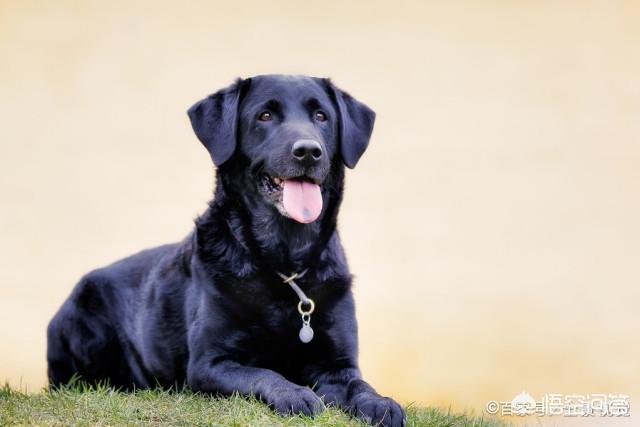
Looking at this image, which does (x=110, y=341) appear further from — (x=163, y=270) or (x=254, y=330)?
(x=254, y=330)

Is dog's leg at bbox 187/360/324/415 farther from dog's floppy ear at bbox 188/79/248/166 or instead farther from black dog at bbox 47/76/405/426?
dog's floppy ear at bbox 188/79/248/166

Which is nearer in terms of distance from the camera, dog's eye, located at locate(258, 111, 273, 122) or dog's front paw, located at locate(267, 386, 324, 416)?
dog's front paw, located at locate(267, 386, 324, 416)

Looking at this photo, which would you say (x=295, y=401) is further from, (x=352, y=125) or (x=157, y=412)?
(x=352, y=125)

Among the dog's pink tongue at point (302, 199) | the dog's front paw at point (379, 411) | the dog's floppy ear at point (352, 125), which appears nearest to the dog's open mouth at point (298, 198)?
the dog's pink tongue at point (302, 199)

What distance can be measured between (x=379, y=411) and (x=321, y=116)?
5.99 ft

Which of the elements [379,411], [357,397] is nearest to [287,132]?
[357,397]

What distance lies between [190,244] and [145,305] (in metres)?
0.61

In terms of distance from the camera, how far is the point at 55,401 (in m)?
5.99

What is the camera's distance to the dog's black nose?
5.81 metres

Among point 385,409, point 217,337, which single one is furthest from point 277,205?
point 385,409

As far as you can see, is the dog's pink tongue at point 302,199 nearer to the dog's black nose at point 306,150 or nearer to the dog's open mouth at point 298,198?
the dog's open mouth at point 298,198

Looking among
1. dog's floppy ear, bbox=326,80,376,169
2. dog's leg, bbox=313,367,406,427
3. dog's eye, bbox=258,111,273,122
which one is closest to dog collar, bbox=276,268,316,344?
dog's leg, bbox=313,367,406,427

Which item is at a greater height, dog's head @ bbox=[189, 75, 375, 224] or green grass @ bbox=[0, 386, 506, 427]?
dog's head @ bbox=[189, 75, 375, 224]

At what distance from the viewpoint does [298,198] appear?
5.98m
